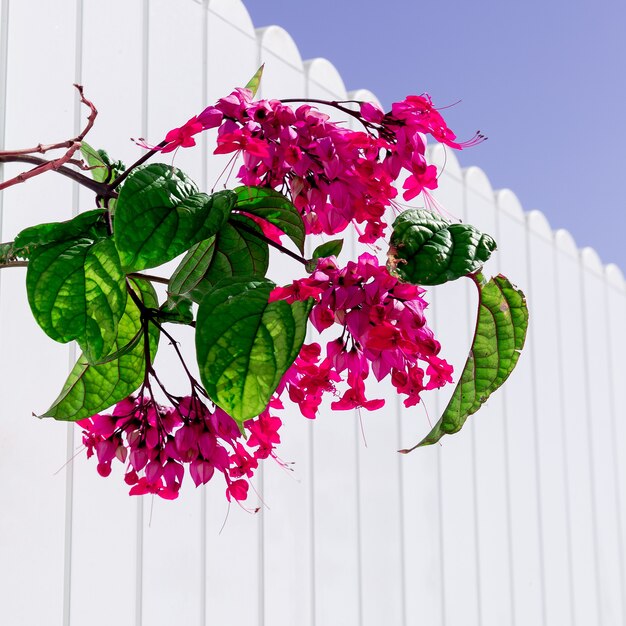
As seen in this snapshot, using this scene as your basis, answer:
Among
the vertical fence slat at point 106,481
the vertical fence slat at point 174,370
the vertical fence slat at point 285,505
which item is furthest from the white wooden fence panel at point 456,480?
the vertical fence slat at point 106,481

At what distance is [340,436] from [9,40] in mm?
805

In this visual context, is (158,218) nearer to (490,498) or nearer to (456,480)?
(456,480)

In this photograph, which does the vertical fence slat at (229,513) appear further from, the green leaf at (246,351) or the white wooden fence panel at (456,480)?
the green leaf at (246,351)

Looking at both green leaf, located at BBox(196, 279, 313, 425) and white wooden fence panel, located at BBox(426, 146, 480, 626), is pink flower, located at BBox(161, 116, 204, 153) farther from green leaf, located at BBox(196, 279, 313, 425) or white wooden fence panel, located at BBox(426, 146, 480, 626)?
white wooden fence panel, located at BBox(426, 146, 480, 626)

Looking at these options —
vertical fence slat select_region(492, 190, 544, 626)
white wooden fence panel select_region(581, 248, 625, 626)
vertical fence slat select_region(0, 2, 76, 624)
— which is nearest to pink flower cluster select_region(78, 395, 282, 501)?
vertical fence slat select_region(0, 2, 76, 624)

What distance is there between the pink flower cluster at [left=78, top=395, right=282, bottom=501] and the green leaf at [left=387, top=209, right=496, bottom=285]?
160mm

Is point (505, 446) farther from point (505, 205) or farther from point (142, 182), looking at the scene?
point (142, 182)

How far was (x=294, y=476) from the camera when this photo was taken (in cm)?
141

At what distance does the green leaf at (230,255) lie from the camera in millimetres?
594

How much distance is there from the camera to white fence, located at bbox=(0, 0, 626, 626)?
1.00 m

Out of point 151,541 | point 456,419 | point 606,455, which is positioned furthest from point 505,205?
point 456,419

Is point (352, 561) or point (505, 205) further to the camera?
point (505, 205)

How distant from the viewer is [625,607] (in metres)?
2.58

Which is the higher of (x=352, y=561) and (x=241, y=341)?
(x=241, y=341)
